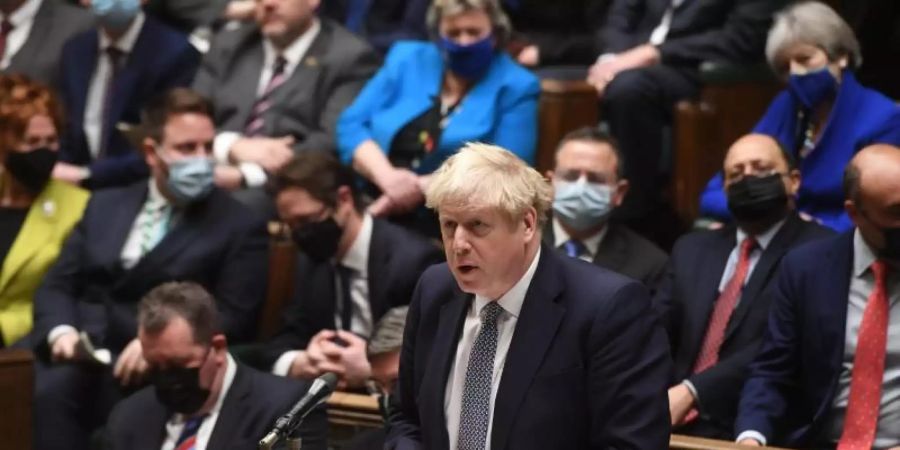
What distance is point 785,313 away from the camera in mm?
2977

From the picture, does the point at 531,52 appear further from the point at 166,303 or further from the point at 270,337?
the point at 166,303

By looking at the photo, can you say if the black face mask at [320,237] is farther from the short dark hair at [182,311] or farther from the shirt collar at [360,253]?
the short dark hair at [182,311]

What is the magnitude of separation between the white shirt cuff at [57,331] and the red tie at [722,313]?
1.39m

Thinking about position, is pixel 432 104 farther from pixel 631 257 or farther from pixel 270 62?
pixel 631 257

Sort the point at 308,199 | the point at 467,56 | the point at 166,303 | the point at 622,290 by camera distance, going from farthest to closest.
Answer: the point at 467,56, the point at 308,199, the point at 166,303, the point at 622,290

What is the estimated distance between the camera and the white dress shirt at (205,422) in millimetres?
3059

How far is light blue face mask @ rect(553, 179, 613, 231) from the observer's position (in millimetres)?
3410

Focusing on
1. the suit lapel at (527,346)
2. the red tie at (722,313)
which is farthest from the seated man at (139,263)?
the suit lapel at (527,346)

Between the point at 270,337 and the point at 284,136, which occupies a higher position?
the point at 284,136

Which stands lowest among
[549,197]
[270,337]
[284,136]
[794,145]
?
[270,337]

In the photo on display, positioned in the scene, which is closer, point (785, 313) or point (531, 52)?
point (785, 313)

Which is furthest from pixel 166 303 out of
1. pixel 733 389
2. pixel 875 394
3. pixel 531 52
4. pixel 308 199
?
pixel 531 52

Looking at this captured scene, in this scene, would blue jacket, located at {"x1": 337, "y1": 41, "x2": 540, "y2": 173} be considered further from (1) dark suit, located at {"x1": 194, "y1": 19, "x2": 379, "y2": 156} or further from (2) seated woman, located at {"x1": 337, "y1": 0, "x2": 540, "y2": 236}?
(1) dark suit, located at {"x1": 194, "y1": 19, "x2": 379, "y2": 156}

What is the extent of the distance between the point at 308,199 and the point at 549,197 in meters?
1.41
